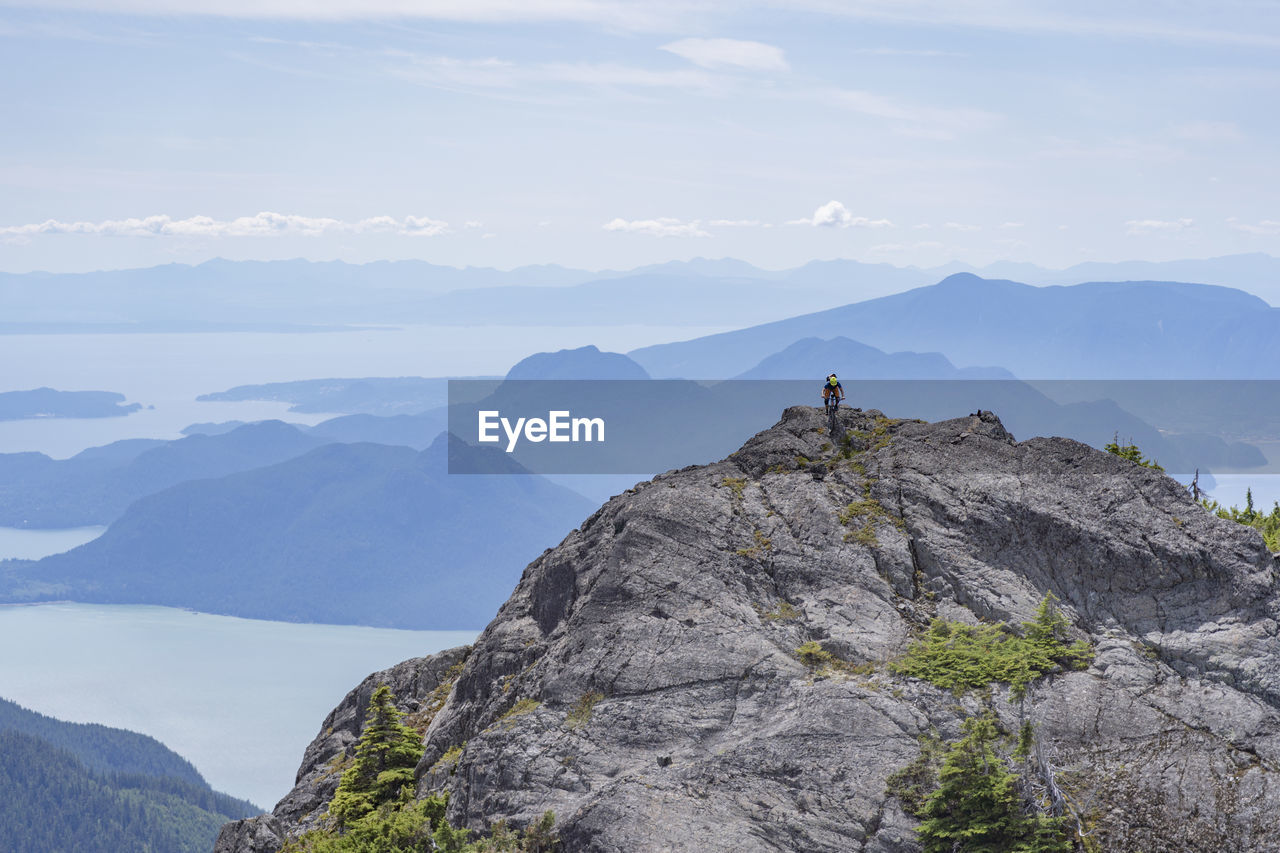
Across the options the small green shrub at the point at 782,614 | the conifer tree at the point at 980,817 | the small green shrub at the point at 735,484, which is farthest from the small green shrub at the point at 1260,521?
the conifer tree at the point at 980,817

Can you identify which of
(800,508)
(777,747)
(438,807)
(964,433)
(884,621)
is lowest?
(438,807)

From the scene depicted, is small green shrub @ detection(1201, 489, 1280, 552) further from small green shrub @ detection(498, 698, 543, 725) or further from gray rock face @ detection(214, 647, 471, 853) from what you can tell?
gray rock face @ detection(214, 647, 471, 853)

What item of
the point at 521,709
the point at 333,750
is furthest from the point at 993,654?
the point at 333,750

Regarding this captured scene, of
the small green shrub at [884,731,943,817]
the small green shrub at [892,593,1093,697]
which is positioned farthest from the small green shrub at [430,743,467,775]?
the small green shrub at [892,593,1093,697]

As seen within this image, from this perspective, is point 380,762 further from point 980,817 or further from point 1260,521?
point 1260,521

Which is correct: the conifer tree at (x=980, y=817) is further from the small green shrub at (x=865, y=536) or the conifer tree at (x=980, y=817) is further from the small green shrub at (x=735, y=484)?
the small green shrub at (x=735, y=484)

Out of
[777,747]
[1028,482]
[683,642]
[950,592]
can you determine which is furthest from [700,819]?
[1028,482]

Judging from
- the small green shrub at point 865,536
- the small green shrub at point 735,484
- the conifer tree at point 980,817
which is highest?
the small green shrub at point 735,484

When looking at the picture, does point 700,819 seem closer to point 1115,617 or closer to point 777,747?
point 777,747
